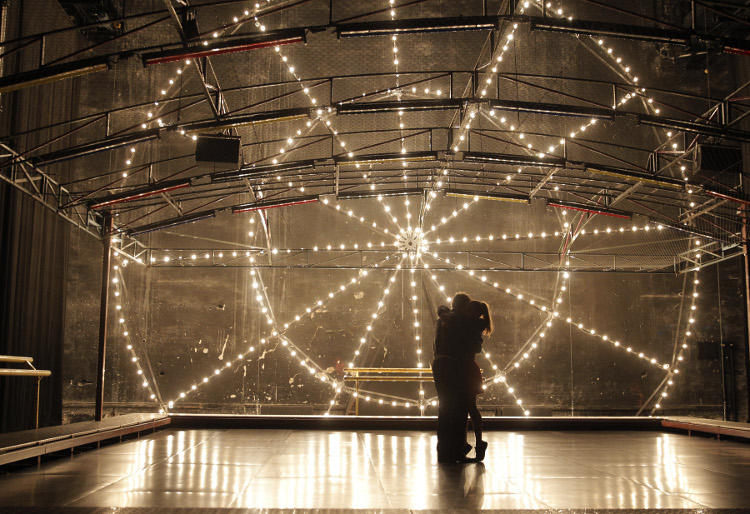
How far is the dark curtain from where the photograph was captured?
24.6 feet

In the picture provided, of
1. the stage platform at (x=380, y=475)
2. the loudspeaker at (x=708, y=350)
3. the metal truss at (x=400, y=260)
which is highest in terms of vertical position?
the metal truss at (x=400, y=260)

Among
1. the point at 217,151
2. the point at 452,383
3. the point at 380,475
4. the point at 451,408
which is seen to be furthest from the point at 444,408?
the point at 217,151

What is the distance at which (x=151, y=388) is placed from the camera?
37.2ft

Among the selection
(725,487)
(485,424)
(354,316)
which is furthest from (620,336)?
(725,487)

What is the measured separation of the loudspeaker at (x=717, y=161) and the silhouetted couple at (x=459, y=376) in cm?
473

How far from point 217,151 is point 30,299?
340 centimetres

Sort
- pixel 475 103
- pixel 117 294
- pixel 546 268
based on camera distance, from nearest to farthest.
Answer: pixel 475 103 < pixel 117 294 < pixel 546 268

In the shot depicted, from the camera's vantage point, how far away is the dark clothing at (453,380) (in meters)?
4.24

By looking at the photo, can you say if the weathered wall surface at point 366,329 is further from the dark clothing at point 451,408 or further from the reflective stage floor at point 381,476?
the dark clothing at point 451,408

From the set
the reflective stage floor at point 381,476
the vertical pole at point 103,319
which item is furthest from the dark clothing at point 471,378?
the vertical pole at point 103,319

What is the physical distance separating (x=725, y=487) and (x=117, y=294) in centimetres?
987

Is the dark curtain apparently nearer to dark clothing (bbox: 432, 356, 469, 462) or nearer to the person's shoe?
dark clothing (bbox: 432, 356, 469, 462)

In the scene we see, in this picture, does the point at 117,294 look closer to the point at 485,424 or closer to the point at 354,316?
the point at 354,316

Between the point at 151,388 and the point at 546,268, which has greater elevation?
the point at 546,268
